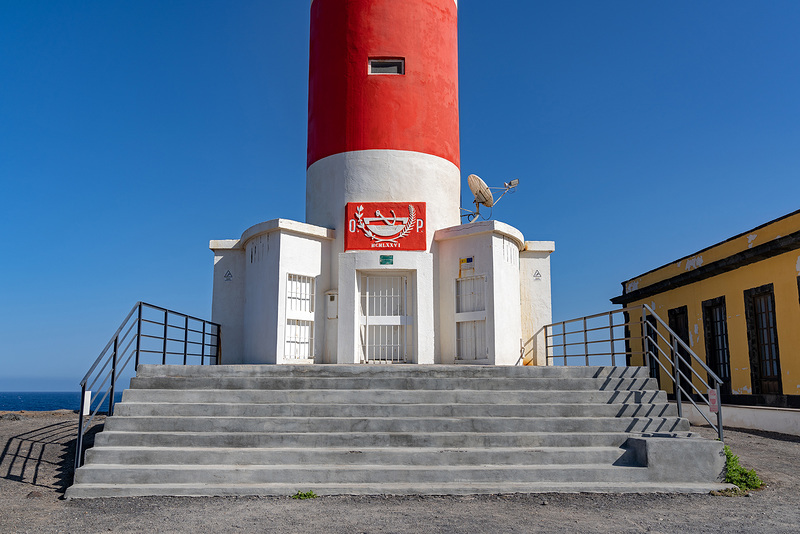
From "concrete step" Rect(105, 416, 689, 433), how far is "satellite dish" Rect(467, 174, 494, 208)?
685 cm

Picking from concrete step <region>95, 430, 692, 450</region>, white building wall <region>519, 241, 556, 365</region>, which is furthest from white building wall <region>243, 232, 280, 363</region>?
white building wall <region>519, 241, 556, 365</region>

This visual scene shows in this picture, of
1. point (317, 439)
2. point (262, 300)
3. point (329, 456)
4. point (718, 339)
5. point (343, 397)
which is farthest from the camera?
point (718, 339)

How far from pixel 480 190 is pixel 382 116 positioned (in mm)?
2704

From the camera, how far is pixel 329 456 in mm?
7207

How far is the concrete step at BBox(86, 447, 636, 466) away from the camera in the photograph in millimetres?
7199

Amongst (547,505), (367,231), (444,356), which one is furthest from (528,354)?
(547,505)

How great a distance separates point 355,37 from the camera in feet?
42.6

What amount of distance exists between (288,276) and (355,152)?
9.31 feet

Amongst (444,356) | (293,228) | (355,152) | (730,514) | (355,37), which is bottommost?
(730,514)

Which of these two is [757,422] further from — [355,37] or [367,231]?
[355,37]

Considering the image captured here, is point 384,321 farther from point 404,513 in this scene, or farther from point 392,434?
point 404,513

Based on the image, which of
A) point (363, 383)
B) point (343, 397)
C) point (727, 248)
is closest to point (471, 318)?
point (363, 383)

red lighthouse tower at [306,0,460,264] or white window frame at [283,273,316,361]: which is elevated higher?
red lighthouse tower at [306,0,460,264]

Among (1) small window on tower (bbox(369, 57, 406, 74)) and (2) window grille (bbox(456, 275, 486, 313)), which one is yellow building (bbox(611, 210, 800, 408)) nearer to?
(2) window grille (bbox(456, 275, 486, 313))
